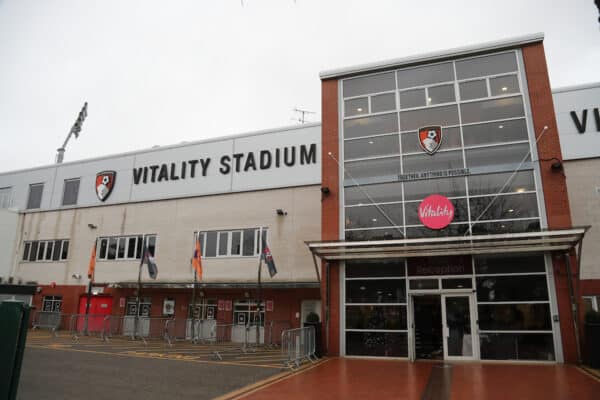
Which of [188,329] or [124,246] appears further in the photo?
[124,246]

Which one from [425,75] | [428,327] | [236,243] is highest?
[425,75]

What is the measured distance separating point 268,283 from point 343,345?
18.0ft

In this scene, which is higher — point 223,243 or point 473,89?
point 473,89

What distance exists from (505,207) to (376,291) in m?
5.08

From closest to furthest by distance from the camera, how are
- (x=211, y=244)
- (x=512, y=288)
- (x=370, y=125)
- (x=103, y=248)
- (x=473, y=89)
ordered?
(x=512, y=288) < (x=473, y=89) < (x=370, y=125) < (x=211, y=244) < (x=103, y=248)

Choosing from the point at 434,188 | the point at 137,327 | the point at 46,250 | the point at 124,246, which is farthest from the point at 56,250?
the point at 434,188

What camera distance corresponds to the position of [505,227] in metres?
14.2

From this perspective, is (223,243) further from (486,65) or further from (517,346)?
(486,65)

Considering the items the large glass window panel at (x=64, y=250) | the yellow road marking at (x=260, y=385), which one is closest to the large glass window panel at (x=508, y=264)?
the yellow road marking at (x=260, y=385)

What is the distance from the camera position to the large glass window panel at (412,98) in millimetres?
16156

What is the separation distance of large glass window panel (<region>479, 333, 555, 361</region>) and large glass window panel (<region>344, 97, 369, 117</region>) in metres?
9.00

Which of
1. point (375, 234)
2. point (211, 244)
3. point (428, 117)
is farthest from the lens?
point (211, 244)

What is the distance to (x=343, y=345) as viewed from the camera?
1505 cm

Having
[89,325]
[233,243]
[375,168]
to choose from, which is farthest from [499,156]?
[89,325]
